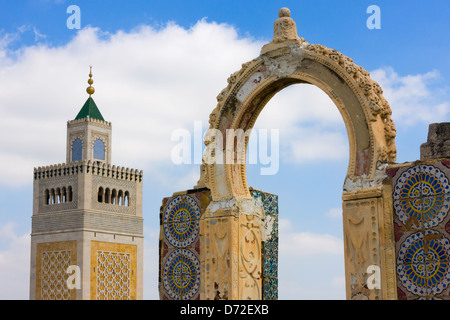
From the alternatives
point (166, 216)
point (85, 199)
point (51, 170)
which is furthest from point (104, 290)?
point (166, 216)

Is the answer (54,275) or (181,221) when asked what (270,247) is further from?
(54,275)

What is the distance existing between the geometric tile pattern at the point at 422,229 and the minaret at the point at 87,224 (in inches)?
1136

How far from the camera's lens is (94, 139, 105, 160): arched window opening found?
37938 mm

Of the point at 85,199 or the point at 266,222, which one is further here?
the point at 85,199

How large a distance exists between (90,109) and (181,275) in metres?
29.1

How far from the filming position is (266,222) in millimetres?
10258

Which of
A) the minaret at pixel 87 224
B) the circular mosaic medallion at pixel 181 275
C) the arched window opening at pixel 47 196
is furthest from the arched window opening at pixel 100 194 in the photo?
the circular mosaic medallion at pixel 181 275

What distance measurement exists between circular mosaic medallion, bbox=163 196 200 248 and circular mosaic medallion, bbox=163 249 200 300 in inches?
6.3

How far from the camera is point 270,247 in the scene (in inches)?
403

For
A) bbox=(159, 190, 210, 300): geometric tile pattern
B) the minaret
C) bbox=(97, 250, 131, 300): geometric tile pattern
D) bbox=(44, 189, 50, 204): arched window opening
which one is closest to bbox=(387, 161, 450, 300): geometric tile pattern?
bbox=(159, 190, 210, 300): geometric tile pattern

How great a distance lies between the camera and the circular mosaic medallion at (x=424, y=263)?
7.81 meters

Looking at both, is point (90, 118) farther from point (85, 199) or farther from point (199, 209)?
point (199, 209)
